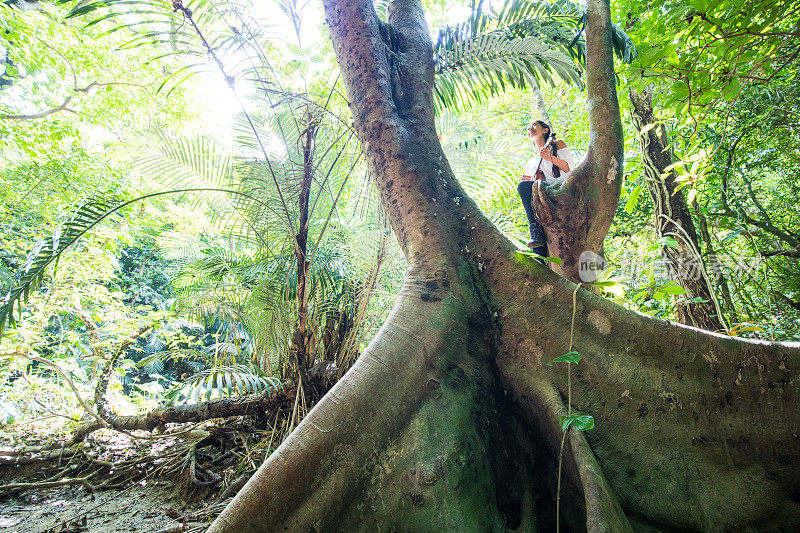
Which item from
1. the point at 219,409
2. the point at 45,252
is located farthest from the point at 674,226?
the point at 45,252

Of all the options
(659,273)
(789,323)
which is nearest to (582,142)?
(659,273)

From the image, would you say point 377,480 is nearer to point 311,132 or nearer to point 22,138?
point 311,132

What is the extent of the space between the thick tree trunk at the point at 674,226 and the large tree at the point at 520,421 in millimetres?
2050

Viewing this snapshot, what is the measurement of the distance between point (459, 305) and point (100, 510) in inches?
93.3

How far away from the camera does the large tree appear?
1105mm

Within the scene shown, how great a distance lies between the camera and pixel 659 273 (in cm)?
349

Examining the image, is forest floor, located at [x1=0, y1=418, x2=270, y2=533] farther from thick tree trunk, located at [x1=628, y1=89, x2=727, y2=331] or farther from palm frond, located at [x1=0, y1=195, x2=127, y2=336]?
thick tree trunk, located at [x1=628, y1=89, x2=727, y2=331]

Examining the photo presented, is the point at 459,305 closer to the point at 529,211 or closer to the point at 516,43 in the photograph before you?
the point at 529,211

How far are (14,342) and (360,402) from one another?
18.0 ft

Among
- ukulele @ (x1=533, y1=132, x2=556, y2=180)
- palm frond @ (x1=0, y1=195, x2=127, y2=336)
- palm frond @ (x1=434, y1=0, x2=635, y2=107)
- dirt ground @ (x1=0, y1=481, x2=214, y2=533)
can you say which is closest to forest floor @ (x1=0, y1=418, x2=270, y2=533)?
dirt ground @ (x1=0, y1=481, x2=214, y2=533)

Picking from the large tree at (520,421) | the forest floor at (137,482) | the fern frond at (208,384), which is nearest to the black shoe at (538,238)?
the large tree at (520,421)

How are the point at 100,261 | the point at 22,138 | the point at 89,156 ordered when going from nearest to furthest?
the point at 100,261 < the point at 22,138 < the point at 89,156

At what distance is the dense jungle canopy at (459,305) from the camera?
1146 mm

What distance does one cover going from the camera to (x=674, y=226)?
10.8ft
